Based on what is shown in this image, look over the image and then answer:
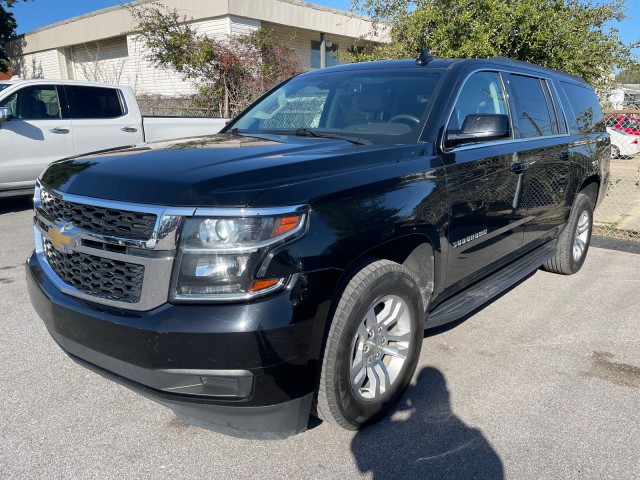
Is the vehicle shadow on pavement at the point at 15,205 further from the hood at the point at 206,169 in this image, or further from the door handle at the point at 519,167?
the door handle at the point at 519,167

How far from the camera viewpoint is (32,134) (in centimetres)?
770

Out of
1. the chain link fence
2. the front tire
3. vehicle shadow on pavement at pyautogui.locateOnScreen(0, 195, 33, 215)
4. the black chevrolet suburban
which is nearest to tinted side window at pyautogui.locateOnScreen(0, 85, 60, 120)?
vehicle shadow on pavement at pyautogui.locateOnScreen(0, 195, 33, 215)

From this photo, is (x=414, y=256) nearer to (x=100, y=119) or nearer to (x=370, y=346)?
(x=370, y=346)

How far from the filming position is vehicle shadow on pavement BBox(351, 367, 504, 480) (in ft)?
8.02

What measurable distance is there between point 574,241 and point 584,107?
53.5 inches

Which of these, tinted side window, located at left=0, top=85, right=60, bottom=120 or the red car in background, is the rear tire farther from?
the red car in background

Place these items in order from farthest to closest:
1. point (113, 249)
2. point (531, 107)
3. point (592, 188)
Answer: point (592, 188) → point (531, 107) → point (113, 249)

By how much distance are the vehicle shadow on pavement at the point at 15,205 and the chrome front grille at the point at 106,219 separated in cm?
676

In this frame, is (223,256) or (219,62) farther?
(219,62)

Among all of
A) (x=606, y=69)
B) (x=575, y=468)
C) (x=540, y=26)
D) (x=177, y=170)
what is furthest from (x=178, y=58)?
(x=575, y=468)

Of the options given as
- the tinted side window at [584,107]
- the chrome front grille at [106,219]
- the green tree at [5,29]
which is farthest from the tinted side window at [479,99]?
the green tree at [5,29]

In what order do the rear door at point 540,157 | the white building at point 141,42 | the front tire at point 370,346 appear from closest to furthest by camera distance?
1. the front tire at point 370,346
2. the rear door at point 540,157
3. the white building at point 141,42

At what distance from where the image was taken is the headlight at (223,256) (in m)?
2.04

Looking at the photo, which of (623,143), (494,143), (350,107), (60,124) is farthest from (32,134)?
(623,143)
